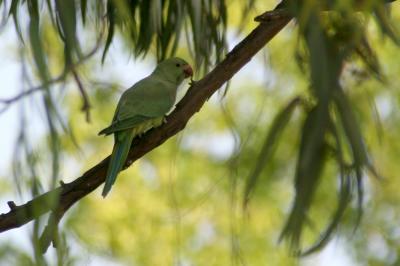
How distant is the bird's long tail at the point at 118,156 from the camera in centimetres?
221

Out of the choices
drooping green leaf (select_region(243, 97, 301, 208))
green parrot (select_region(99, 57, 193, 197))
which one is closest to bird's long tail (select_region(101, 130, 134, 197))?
green parrot (select_region(99, 57, 193, 197))

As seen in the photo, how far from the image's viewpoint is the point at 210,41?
86.5 inches

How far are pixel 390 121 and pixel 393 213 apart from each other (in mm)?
443

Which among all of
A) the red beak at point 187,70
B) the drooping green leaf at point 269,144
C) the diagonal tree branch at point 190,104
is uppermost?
the red beak at point 187,70

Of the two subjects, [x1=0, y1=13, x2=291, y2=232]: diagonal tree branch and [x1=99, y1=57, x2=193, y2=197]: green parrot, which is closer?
[x1=0, y1=13, x2=291, y2=232]: diagonal tree branch

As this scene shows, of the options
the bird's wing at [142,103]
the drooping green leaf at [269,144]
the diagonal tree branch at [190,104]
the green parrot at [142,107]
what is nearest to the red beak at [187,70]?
the green parrot at [142,107]

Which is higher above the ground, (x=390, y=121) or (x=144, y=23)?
(x=144, y=23)

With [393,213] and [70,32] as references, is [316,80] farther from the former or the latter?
[393,213]

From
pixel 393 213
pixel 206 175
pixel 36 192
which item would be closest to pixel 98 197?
pixel 206 175

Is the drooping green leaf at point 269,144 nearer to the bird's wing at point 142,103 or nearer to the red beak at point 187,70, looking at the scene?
the bird's wing at point 142,103

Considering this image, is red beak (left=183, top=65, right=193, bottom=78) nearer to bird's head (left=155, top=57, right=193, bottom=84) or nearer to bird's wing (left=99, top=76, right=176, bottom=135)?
bird's head (left=155, top=57, right=193, bottom=84)

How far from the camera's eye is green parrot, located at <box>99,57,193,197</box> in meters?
2.39

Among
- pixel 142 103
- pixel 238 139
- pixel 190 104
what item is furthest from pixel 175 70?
pixel 238 139

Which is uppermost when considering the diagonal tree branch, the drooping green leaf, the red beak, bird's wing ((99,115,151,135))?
the red beak
